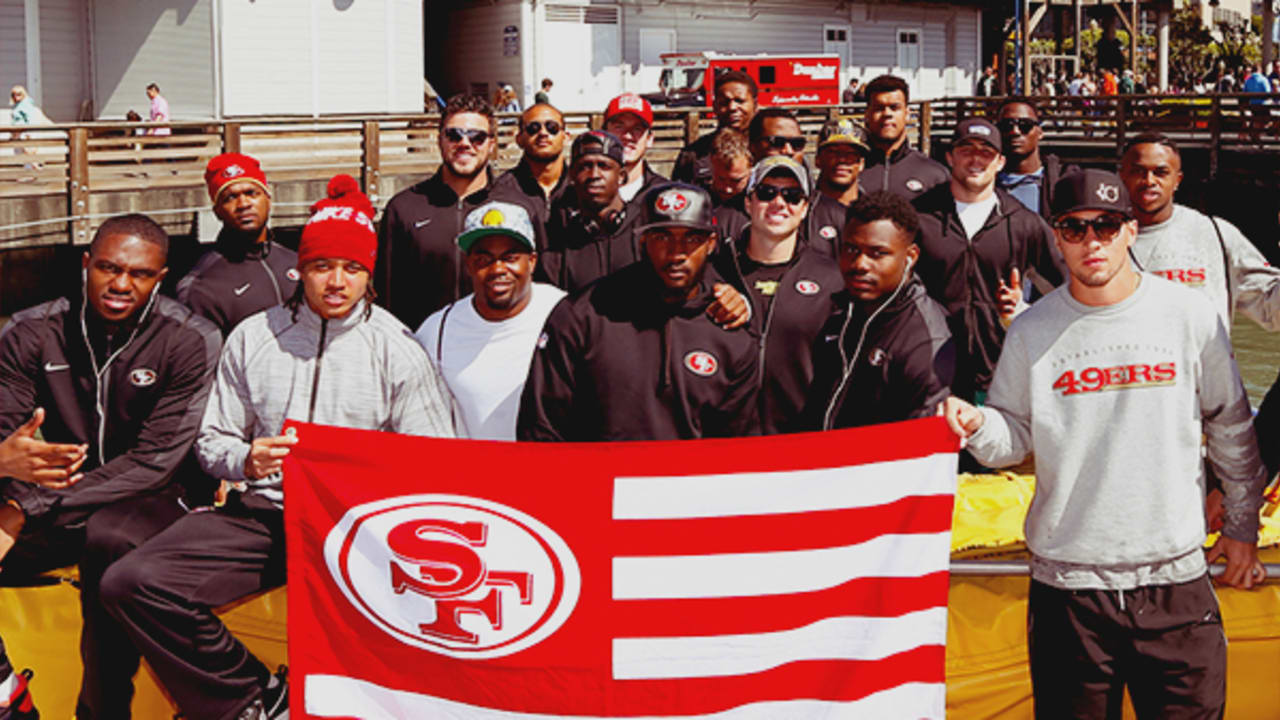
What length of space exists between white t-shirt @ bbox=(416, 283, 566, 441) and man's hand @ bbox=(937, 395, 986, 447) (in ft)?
5.63

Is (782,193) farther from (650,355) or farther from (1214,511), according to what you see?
(1214,511)

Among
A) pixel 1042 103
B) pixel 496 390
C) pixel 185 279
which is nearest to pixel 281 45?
pixel 1042 103

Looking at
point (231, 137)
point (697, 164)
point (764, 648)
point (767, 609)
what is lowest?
point (764, 648)

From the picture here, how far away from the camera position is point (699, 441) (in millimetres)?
4473

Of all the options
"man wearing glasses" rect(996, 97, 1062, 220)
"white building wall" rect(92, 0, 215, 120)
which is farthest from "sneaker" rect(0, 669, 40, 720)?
"white building wall" rect(92, 0, 215, 120)

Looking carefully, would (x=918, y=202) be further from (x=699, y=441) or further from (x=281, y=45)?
(x=281, y=45)

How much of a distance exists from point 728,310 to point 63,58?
82.0 feet

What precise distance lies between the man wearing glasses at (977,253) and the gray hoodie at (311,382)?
3100 millimetres

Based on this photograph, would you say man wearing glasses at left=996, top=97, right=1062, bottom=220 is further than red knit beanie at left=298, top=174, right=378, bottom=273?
Yes

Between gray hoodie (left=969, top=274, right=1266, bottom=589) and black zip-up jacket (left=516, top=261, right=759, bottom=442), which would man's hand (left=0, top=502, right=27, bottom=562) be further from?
gray hoodie (left=969, top=274, right=1266, bottom=589)

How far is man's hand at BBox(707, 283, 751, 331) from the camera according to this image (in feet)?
16.8

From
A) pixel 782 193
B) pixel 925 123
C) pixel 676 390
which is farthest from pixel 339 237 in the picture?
pixel 925 123

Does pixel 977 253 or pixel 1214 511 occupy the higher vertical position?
pixel 977 253

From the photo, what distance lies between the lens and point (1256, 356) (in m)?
19.0
